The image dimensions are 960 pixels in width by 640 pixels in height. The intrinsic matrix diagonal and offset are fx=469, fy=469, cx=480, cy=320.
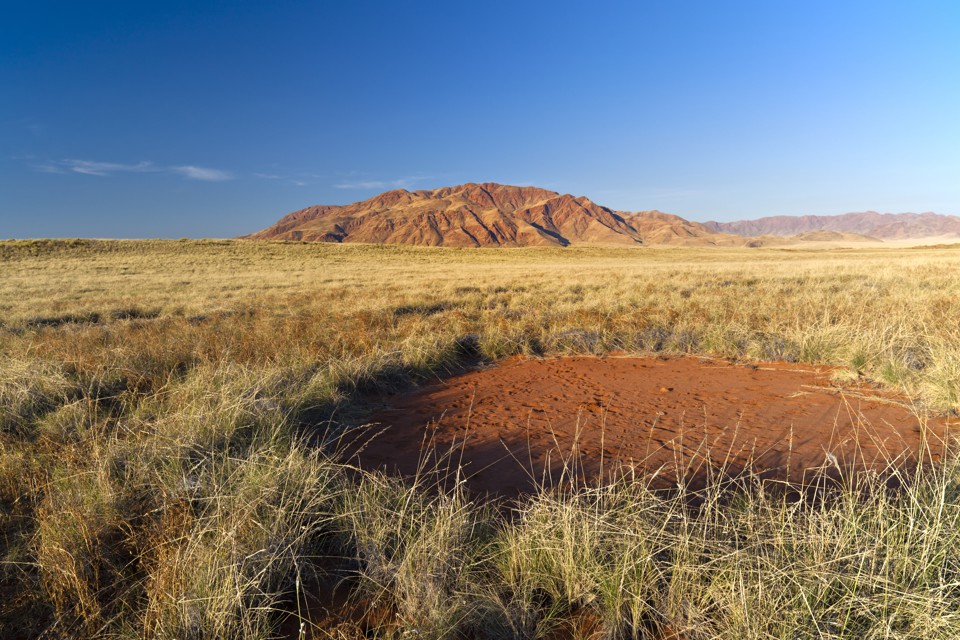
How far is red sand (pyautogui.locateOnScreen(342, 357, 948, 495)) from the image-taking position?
3775mm

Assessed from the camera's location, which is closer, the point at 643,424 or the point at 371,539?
the point at 371,539

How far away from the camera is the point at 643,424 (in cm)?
466

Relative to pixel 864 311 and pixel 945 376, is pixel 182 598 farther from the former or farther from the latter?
pixel 864 311

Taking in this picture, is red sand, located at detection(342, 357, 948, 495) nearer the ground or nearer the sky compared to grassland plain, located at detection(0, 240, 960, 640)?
nearer the ground

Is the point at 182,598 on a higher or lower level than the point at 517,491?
higher

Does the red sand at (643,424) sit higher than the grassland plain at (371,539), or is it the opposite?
the grassland plain at (371,539)

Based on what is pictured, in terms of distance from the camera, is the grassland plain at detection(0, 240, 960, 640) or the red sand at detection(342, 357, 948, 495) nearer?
the grassland plain at detection(0, 240, 960, 640)

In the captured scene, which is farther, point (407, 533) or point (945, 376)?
point (945, 376)

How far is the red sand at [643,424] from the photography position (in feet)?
→ 12.4

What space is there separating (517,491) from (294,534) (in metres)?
1.56

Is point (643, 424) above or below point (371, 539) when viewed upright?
below

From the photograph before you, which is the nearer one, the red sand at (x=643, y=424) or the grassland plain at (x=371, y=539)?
the grassland plain at (x=371, y=539)

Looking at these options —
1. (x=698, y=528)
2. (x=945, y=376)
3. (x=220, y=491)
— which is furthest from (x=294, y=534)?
(x=945, y=376)

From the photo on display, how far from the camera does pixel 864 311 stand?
928cm
